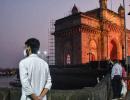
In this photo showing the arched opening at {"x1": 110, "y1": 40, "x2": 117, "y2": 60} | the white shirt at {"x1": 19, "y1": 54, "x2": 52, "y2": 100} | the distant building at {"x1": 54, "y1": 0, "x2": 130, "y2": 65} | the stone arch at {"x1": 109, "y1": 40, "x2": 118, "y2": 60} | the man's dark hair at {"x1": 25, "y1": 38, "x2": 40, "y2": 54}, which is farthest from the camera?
the stone arch at {"x1": 109, "y1": 40, "x2": 118, "y2": 60}

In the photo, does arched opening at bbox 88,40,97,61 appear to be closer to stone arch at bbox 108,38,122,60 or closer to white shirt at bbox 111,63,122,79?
stone arch at bbox 108,38,122,60

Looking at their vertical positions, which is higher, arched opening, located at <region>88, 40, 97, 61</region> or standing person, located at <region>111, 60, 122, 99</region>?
arched opening, located at <region>88, 40, 97, 61</region>

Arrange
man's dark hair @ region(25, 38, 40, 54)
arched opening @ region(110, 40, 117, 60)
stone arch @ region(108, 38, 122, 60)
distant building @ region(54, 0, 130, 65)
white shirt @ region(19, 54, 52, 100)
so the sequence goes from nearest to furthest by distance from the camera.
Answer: white shirt @ region(19, 54, 52, 100) → man's dark hair @ region(25, 38, 40, 54) → distant building @ region(54, 0, 130, 65) → stone arch @ region(108, 38, 122, 60) → arched opening @ region(110, 40, 117, 60)

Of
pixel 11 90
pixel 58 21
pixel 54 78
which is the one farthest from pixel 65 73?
pixel 11 90

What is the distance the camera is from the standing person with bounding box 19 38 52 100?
479 centimetres

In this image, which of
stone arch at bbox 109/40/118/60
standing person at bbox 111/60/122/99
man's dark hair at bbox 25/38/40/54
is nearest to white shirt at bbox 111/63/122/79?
standing person at bbox 111/60/122/99

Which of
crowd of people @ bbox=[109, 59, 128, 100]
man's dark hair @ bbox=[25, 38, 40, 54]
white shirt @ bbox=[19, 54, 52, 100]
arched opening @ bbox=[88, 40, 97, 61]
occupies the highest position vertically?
arched opening @ bbox=[88, 40, 97, 61]

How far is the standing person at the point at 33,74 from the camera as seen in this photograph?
4793 mm

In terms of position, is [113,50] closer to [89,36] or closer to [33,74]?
[89,36]

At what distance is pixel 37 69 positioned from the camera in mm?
4984

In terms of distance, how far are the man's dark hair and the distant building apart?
5240cm

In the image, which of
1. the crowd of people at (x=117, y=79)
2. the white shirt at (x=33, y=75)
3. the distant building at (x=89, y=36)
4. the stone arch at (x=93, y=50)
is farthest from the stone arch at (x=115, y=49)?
the white shirt at (x=33, y=75)

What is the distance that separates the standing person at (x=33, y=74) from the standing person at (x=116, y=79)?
948cm

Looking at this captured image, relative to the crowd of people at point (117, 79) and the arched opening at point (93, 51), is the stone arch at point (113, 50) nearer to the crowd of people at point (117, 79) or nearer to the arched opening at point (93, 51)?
the arched opening at point (93, 51)
